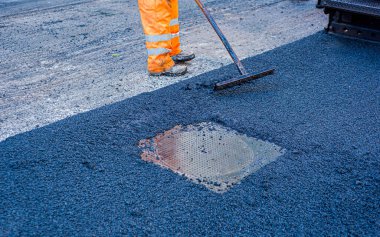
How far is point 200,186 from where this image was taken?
2594mm

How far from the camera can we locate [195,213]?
2.34 metres

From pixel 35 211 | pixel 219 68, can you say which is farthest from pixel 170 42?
pixel 35 211

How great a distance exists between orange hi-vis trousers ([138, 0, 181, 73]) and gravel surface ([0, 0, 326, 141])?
212 millimetres

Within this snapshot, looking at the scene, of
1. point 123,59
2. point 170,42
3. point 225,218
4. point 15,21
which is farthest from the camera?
point 15,21

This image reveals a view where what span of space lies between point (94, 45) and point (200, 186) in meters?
3.75

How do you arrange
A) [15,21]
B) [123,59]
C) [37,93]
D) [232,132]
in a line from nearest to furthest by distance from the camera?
[232,132] → [37,93] → [123,59] → [15,21]

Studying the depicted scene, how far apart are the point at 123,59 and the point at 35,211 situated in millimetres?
3022

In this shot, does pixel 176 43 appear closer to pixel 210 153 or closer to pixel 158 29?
pixel 158 29

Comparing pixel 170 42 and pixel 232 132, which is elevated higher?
pixel 170 42

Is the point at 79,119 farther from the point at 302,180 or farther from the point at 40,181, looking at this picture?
the point at 302,180


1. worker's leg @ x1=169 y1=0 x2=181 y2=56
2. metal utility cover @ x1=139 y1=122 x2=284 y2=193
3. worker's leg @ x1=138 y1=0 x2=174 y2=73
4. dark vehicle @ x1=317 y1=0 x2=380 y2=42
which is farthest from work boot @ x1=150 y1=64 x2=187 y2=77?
dark vehicle @ x1=317 y1=0 x2=380 y2=42

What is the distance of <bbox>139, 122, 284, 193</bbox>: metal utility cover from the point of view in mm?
2717

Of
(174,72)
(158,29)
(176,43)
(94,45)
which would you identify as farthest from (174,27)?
(94,45)

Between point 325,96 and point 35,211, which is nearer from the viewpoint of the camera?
point 35,211
